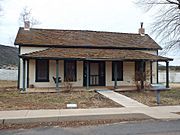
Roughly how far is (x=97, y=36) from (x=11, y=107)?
15.4 metres

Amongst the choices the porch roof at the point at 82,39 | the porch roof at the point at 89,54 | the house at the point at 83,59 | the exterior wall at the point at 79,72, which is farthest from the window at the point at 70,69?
the porch roof at the point at 82,39

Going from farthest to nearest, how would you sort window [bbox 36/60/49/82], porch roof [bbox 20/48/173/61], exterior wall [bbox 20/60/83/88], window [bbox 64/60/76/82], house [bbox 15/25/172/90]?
window [bbox 64/60/76/82] → window [bbox 36/60/49/82] → exterior wall [bbox 20/60/83/88] → house [bbox 15/25/172/90] → porch roof [bbox 20/48/173/61]

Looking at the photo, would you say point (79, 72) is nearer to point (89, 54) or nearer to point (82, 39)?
point (89, 54)

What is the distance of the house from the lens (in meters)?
23.0

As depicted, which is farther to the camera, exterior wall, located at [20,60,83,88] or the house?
exterior wall, located at [20,60,83,88]

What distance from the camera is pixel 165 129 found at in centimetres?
941

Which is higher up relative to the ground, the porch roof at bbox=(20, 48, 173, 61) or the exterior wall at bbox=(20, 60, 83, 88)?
the porch roof at bbox=(20, 48, 173, 61)

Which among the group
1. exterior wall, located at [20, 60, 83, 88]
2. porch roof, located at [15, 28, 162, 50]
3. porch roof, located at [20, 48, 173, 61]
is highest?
porch roof, located at [15, 28, 162, 50]

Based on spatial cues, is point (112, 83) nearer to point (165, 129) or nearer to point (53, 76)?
point (53, 76)

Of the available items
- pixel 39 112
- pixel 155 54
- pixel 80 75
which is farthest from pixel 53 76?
pixel 39 112

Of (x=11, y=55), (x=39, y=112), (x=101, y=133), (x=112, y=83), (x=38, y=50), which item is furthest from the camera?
(x=11, y=55)

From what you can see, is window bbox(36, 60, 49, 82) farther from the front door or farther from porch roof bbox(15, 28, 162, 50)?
the front door

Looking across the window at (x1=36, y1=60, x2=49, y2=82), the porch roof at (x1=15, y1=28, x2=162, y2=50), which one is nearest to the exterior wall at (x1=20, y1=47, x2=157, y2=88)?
the window at (x1=36, y1=60, x2=49, y2=82)

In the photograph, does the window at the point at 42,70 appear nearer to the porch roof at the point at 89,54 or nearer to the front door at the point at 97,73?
the porch roof at the point at 89,54
